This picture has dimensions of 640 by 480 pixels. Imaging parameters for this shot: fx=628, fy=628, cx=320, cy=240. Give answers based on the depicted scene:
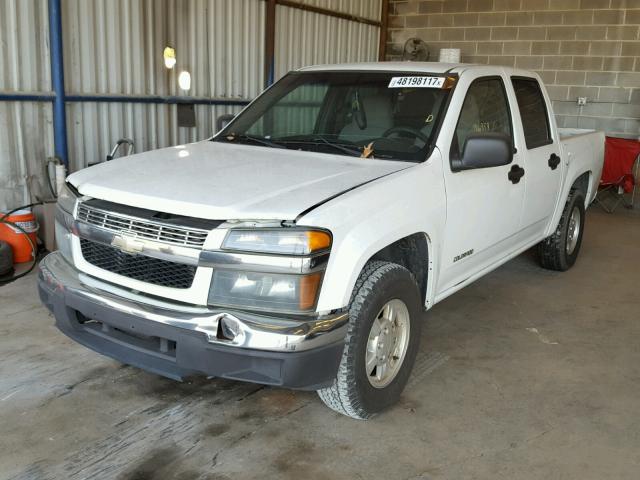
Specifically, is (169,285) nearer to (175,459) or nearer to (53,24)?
(175,459)

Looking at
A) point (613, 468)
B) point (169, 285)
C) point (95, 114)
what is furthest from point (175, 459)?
point (95, 114)

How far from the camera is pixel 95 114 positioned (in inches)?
249

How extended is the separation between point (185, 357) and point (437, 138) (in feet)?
5.92

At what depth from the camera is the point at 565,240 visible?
557cm

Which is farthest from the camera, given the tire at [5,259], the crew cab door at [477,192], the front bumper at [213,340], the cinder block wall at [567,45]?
the cinder block wall at [567,45]

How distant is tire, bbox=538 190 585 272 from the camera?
5473mm

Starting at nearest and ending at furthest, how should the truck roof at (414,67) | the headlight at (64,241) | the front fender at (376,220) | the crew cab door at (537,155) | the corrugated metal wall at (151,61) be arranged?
the front fender at (376,220)
the headlight at (64,241)
the truck roof at (414,67)
the crew cab door at (537,155)
the corrugated metal wall at (151,61)

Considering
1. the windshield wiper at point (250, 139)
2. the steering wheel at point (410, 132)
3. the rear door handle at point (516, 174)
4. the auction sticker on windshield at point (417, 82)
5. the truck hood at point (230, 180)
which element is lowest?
the rear door handle at point (516, 174)

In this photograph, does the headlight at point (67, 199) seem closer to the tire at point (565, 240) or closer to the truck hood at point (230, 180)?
the truck hood at point (230, 180)

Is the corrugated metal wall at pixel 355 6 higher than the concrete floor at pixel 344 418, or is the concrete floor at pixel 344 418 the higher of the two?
the corrugated metal wall at pixel 355 6

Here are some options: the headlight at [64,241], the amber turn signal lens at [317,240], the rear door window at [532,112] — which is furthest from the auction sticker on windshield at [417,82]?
the headlight at [64,241]

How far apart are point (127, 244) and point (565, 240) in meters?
4.17

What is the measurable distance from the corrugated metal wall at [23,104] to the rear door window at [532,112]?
4.17 m

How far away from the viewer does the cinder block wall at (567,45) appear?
9.26 m
